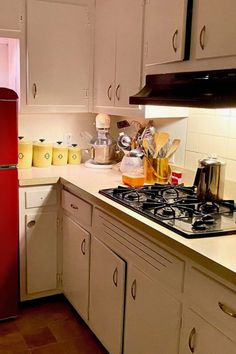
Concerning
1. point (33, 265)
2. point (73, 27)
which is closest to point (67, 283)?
point (33, 265)

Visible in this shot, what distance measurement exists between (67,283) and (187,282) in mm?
1462

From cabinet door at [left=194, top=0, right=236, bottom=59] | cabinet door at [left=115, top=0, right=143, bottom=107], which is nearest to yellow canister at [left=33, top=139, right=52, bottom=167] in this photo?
cabinet door at [left=115, top=0, right=143, bottom=107]

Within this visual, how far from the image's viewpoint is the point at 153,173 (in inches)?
110

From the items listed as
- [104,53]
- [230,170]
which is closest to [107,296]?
[230,170]

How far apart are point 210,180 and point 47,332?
55.9 inches

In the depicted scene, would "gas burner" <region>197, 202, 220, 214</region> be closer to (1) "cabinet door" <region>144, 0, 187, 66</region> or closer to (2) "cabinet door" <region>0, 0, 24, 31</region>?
(1) "cabinet door" <region>144, 0, 187, 66</region>

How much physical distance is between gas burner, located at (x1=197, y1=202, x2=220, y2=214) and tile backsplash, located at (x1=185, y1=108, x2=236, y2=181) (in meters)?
0.31

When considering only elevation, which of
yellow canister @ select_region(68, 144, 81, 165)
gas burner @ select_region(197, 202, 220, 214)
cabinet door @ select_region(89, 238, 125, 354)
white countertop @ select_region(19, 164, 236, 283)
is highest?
yellow canister @ select_region(68, 144, 81, 165)

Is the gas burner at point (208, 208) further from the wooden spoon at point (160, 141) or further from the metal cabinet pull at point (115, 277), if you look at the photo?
the wooden spoon at point (160, 141)

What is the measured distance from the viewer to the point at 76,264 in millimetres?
2809

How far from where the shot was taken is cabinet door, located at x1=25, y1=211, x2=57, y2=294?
2.94 m

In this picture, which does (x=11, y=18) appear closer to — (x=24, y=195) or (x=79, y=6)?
(x=79, y=6)

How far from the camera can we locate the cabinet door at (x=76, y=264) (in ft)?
8.75

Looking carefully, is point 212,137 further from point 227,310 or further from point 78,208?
point 227,310
